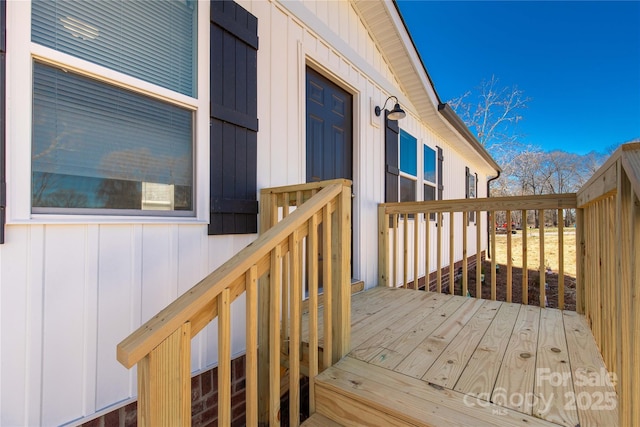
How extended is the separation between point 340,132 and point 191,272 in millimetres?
2264

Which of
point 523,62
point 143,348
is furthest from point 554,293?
point 523,62

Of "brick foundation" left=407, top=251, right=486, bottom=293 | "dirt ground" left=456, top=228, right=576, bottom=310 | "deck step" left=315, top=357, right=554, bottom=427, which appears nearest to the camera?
"deck step" left=315, top=357, right=554, bottom=427

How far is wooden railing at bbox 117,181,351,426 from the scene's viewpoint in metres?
1.00

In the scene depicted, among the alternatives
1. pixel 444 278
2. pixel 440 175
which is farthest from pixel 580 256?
pixel 440 175

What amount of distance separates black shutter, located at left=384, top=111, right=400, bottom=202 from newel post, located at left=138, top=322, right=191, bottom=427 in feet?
10.8

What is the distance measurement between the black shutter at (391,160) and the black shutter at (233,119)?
2.18 metres

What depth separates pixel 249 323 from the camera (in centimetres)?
127

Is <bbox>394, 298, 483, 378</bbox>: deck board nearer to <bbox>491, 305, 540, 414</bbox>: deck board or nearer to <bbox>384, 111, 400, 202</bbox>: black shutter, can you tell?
<bbox>491, 305, 540, 414</bbox>: deck board

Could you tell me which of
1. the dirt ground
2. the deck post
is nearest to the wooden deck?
the deck post

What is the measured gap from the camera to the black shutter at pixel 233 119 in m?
2.04

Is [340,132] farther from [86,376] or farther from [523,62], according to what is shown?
[523,62]

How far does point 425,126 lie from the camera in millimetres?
5492

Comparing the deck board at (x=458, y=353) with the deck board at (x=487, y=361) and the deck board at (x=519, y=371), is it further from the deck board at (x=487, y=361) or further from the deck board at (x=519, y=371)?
the deck board at (x=519, y=371)

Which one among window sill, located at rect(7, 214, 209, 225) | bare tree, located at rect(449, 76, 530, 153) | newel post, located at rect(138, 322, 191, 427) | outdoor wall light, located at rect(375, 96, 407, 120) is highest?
bare tree, located at rect(449, 76, 530, 153)
